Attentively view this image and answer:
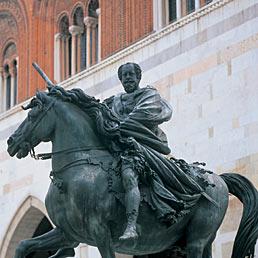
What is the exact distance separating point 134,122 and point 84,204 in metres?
0.75

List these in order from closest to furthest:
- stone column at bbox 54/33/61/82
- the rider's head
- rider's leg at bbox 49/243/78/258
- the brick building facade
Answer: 1. rider's leg at bbox 49/243/78/258
2. the rider's head
3. the brick building facade
4. stone column at bbox 54/33/61/82

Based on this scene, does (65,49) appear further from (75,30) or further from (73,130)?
(73,130)

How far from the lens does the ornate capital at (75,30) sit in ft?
62.4

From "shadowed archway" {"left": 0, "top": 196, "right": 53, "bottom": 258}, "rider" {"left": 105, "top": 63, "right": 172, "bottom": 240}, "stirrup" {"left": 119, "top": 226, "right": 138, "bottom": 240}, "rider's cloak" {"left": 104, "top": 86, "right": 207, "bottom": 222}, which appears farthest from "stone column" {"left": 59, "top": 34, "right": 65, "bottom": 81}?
"stirrup" {"left": 119, "top": 226, "right": 138, "bottom": 240}

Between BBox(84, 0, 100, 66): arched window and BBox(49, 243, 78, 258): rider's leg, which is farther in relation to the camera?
BBox(84, 0, 100, 66): arched window

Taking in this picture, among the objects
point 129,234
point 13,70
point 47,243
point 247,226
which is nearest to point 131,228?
point 129,234

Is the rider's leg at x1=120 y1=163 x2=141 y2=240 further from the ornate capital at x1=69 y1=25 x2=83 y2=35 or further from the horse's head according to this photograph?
the ornate capital at x1=69 y1=25 x2=83 y2=35

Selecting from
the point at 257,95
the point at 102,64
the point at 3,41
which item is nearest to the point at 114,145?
the point at 257,95

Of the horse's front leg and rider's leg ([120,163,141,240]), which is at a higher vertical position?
rider's leg ([120,163,141,240])

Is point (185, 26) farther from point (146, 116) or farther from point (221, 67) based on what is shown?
point (146, 116)

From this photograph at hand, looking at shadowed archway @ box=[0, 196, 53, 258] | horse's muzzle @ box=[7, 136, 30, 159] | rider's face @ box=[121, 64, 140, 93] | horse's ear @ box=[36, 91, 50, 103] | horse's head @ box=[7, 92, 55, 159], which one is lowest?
horse's muzzle @ box=[7, 136, 30, 159]

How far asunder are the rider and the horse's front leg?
62 cm

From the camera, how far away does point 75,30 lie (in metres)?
19.0

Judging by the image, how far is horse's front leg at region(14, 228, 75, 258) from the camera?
6.93m
